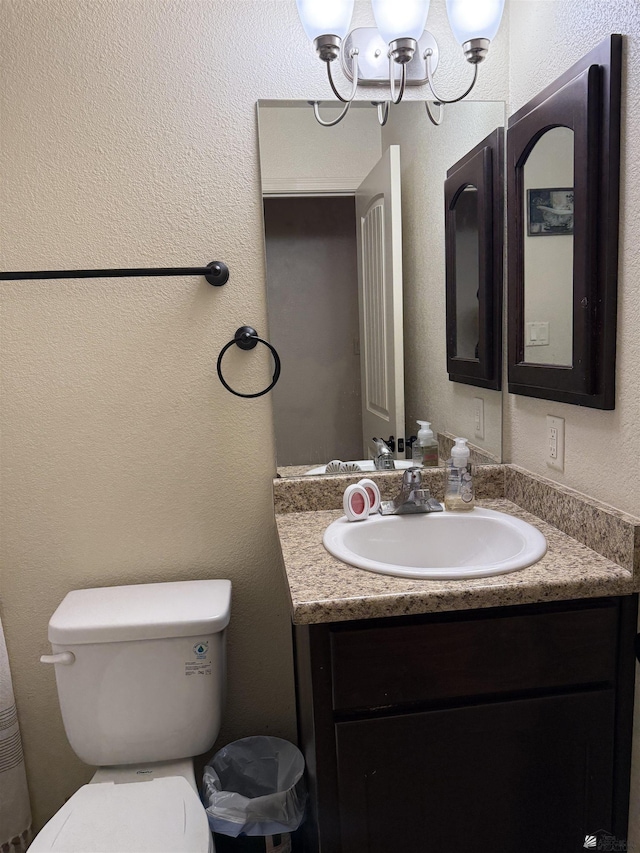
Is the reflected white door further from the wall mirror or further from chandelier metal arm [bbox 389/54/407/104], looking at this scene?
chandelier metal arm [bbox 389/54/407/104]

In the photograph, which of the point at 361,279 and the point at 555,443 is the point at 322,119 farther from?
the point at 555,443

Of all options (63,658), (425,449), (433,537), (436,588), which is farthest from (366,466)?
(63,658)

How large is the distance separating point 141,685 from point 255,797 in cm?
40

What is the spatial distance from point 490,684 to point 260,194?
1186mm

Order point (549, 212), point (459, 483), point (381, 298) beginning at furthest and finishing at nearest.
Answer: point (381, 298)
point (459, 483)
point (549, 212)

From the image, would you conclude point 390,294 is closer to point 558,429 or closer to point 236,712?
point 558,429

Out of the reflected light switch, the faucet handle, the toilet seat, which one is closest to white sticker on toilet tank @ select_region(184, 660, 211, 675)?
the toilet seat

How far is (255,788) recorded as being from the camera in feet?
4.75

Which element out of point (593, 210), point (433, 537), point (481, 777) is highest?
Result: point (593, 210)

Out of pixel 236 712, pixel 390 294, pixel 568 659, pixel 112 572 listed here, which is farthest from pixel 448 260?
pixel 236 712

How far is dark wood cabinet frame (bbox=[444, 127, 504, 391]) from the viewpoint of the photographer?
1462mm

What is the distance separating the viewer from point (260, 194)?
4.74ft

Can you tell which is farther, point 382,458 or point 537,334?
point 382,458

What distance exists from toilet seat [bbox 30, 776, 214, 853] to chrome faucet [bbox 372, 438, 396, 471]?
0.84m
